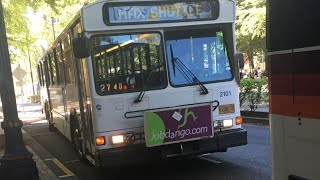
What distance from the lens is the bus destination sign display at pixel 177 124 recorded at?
6.34m

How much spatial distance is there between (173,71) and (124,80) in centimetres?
79

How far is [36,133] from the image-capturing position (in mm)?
15359

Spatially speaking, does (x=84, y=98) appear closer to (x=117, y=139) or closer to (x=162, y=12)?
(x=117, y=139)

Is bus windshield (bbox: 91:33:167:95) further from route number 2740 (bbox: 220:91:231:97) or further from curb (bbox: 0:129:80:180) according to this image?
curb (bbox: 0:129:80:180)

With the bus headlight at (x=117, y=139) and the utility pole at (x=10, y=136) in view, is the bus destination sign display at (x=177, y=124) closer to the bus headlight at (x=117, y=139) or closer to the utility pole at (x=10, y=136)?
the bus headlight at (x=117, y=139)

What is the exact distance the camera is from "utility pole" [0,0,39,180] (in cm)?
674

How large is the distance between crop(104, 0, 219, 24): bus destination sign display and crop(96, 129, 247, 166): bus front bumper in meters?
1.88

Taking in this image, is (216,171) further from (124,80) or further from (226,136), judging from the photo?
(124,80)

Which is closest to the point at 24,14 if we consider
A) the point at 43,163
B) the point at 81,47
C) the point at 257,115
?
the point at 257,115

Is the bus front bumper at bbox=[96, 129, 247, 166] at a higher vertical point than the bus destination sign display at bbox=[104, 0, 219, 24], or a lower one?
lower

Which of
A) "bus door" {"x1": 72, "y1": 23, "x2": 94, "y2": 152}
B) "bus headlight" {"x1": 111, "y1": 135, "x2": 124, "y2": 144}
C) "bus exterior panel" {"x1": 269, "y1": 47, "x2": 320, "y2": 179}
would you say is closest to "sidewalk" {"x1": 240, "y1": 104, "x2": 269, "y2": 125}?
"bus door" {"x1": 72, "y1": 23, "x2": 94, "y2": 152}

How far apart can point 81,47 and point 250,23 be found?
67.6 feet

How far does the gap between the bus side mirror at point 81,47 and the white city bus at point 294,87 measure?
3733mm

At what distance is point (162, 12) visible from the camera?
22.1ft
